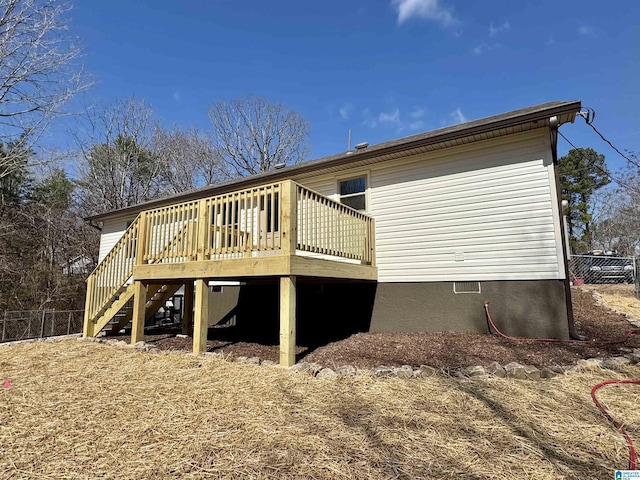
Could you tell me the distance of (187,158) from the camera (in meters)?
22.1

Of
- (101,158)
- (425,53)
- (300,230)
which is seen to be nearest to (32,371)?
(300,230)

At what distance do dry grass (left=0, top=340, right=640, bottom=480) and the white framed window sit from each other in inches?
179

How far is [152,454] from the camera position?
2322mm

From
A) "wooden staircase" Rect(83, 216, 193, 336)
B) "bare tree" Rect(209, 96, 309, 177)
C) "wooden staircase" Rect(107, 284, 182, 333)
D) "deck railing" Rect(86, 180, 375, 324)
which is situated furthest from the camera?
"bare tree" Rect(209, 96, 309, 177)

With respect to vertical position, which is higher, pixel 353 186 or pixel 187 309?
pixel 353 186

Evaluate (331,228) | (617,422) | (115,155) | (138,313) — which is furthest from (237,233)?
(115,155)

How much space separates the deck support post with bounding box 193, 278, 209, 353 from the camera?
546 centimetres

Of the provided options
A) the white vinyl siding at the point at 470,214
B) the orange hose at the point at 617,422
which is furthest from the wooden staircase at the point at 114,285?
the orange hose at the point at 617,422

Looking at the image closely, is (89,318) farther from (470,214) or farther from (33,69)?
(470,214)

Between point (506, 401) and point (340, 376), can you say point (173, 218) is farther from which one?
point (506, 401)

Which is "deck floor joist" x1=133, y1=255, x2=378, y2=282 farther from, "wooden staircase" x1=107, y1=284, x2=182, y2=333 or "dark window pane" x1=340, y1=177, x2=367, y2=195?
"dark window pane" x1=340, y1=177, x2=367, y2=195

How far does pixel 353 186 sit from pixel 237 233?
10.4ft

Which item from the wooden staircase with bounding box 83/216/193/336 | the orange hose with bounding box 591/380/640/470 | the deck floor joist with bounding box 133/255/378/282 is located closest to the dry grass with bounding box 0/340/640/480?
the orange hose with bounding box 591/380/640/470

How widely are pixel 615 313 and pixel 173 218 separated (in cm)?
1004
